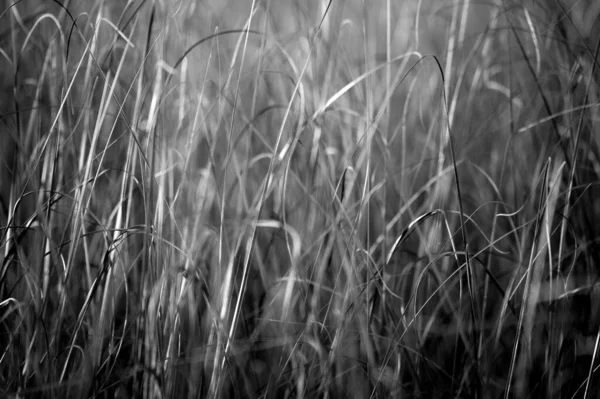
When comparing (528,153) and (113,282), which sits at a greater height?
(528,153)

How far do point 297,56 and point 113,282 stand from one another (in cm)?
49

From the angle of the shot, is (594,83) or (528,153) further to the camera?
(528,153)

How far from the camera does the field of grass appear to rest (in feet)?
1.54

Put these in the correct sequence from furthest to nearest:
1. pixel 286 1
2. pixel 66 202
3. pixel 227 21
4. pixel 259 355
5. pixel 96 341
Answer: pixel 286 1, pixel 227 21, pixel 66 202, pixel 259 355, pixel 96 341

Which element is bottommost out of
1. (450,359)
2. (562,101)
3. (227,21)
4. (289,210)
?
(450,359)

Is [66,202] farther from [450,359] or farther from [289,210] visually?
[450,359]

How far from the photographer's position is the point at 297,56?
873 mm

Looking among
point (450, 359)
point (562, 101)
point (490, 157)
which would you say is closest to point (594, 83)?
point (562, 101)

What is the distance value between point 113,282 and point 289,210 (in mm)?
257

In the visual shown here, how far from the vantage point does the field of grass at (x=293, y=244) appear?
1.54 ft

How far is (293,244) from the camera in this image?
2.15 ft

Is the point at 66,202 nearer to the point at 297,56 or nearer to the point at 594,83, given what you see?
the point at 297,56

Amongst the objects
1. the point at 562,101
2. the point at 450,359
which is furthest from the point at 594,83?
the point at 450,359

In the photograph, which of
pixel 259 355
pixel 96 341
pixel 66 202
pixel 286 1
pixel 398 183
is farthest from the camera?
pixel 286 1
